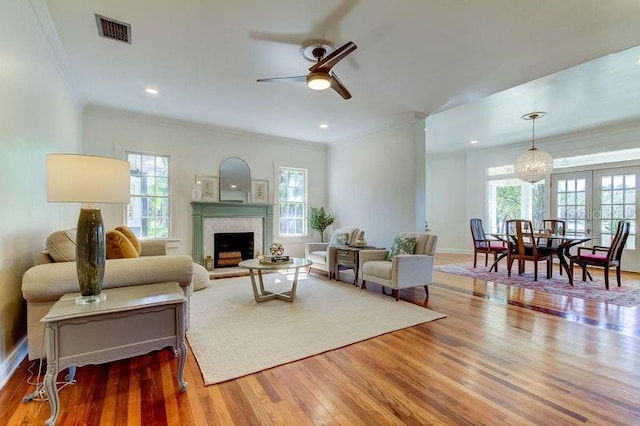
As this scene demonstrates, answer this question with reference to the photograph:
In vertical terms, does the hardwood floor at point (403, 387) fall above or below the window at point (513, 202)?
below

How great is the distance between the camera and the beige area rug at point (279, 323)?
7.62 ft

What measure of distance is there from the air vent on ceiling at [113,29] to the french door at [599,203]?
8281 mm

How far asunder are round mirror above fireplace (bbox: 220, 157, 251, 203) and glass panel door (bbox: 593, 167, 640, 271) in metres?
7.25

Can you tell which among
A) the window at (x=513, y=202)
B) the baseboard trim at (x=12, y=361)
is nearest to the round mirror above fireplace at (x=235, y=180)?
the baseboard trim at (x=12, y=361)

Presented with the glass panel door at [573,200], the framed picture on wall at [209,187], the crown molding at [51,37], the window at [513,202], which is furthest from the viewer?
the window at [513,202]

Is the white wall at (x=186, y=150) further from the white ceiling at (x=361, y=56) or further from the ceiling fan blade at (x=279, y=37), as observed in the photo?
the ceiling fan blade at (x=279, y=37)

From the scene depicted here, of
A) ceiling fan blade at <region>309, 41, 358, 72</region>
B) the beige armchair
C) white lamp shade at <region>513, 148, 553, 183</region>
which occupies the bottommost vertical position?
the beige armchair

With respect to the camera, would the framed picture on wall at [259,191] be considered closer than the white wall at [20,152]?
No

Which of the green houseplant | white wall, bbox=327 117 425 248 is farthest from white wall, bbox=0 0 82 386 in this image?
white wall, bbox=327 117 425 248

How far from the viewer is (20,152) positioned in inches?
89.8

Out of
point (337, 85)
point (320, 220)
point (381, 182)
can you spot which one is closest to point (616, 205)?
point (381, 182)

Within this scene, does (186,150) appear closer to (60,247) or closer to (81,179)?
(60,247)

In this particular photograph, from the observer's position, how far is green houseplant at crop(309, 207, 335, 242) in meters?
6.59

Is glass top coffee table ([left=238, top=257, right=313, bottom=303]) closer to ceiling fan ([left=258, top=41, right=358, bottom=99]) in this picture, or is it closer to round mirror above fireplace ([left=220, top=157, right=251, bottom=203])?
ceiling fan ([left=258, top=41, right=358, bottom=99])
